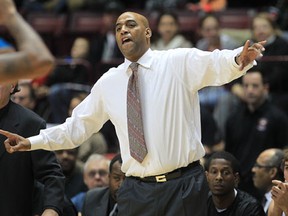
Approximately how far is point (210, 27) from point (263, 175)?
3.68 m

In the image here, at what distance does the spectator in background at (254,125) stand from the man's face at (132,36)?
3.64m

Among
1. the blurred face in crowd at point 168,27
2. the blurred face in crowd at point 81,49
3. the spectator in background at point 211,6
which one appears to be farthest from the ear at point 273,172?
the spectator in background at point 211,6

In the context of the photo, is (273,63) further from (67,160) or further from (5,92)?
(5,92)

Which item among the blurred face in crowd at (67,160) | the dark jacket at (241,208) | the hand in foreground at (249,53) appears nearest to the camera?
the hand in foreground at (249,53)

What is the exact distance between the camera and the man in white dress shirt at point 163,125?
5602 millimetres

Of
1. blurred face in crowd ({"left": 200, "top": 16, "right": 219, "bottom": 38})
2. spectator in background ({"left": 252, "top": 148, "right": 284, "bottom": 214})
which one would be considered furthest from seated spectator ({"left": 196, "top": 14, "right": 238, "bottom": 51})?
spectator in background ({"left": 252, "top": 148, "right": 284, "bottom": 214})

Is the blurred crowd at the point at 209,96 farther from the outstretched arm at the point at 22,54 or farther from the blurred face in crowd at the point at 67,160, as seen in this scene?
the outstretched arm at the point at 22,54

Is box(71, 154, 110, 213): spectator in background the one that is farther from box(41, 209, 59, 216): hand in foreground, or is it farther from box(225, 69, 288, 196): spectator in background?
box(41, 209, 59, 216): hand in foreground

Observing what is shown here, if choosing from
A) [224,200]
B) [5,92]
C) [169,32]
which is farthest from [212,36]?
[5,92]

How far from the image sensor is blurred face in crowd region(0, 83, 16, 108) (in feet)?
20.1

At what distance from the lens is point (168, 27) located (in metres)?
11.3

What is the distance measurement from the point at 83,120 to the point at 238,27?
7237mm

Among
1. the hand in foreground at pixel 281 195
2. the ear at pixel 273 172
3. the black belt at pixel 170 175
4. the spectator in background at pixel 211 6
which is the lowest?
the ear at pixel 273 172

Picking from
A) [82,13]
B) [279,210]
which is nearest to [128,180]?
[279,210]
